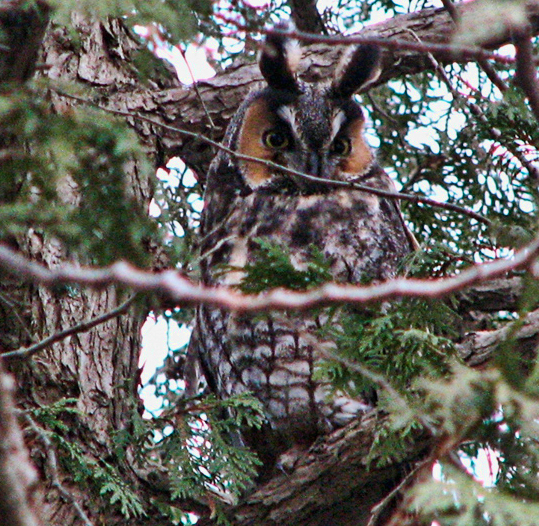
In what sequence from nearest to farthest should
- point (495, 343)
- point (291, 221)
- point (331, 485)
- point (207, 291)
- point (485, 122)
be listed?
point (207, 291), point (495, 343), point (331, 485), point (485, 122), point (291, 221)

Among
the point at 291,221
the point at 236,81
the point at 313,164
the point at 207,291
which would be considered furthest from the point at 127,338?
the point at 207,291

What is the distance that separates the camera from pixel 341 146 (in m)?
2.79

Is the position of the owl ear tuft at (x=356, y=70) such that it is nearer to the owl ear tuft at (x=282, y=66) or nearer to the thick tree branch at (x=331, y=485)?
the owl ear tuft at (x=282, y=66)

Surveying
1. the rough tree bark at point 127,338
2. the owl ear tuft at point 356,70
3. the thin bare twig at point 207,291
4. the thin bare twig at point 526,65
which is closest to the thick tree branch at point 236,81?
the rough tree bark at point 127,338

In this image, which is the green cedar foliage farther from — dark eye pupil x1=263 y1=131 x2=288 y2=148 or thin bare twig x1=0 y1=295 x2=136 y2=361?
dark eye pupil x1=263 y1=131 x2=288 y2=148

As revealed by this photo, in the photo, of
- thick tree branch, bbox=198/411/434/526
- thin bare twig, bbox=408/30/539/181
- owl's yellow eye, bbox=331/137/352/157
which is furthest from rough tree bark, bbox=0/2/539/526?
owl's yellow eye, bbox=331/137/352/157

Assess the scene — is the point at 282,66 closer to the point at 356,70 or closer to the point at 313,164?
the point at 356,70

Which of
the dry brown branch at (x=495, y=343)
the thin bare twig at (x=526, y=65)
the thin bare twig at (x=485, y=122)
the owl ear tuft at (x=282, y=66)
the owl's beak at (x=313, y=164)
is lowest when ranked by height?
the dry brown branch at (x=495, y=343)

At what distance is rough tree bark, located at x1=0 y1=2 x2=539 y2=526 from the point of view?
1.89 m

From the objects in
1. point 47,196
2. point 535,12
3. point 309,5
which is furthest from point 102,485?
point 309,5

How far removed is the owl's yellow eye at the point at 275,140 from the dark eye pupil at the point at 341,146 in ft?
0.55

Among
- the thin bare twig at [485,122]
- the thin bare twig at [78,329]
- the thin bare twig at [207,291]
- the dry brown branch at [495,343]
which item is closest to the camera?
the thin bare twig at [207,291]

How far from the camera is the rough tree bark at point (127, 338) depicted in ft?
6.22

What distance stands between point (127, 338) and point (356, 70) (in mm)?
1192
